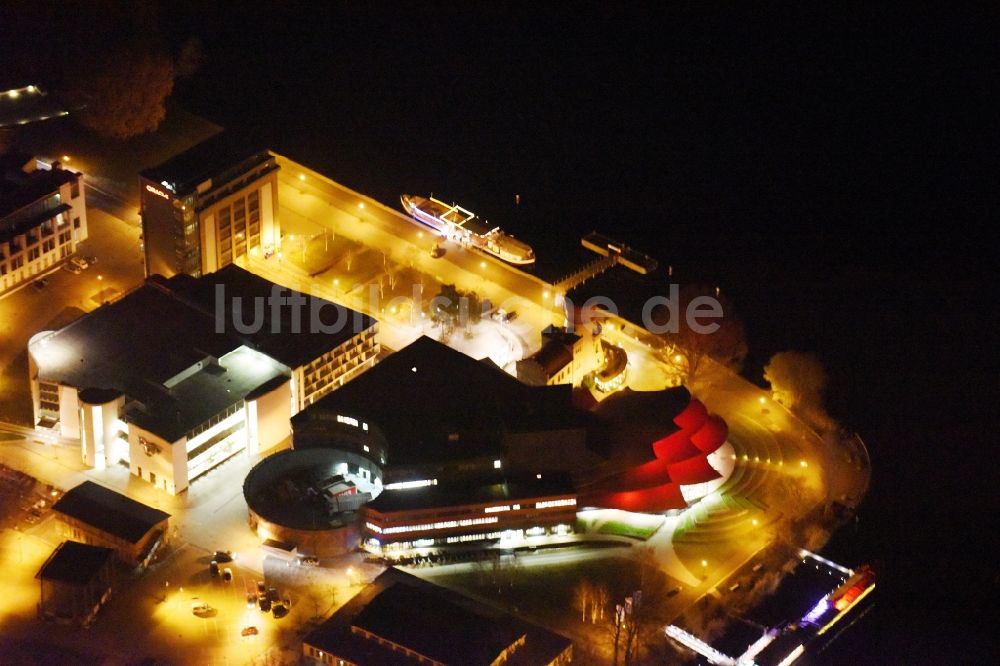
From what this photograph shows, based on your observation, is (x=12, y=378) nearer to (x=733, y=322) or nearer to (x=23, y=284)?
(x=23, y=284)

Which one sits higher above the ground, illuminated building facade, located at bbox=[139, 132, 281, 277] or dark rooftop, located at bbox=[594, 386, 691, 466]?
illuminated building facade, located at bbox=[139, 132, 281, 277]

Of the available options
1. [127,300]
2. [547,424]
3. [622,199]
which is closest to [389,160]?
[622,199]

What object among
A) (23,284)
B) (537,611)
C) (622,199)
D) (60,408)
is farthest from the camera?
(622,199)

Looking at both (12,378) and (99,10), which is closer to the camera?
(12,378)

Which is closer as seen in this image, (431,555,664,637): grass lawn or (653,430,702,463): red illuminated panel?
(431,555,664,637): grass lawn

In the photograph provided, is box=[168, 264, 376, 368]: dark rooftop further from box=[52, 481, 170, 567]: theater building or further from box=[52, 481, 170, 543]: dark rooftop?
box=[52, 481, 170, 567]: theater building

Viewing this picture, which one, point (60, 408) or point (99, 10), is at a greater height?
point (99, 10)

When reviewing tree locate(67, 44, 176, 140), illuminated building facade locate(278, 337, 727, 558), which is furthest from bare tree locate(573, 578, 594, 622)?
tree locate(67, 44, 176, 140)
